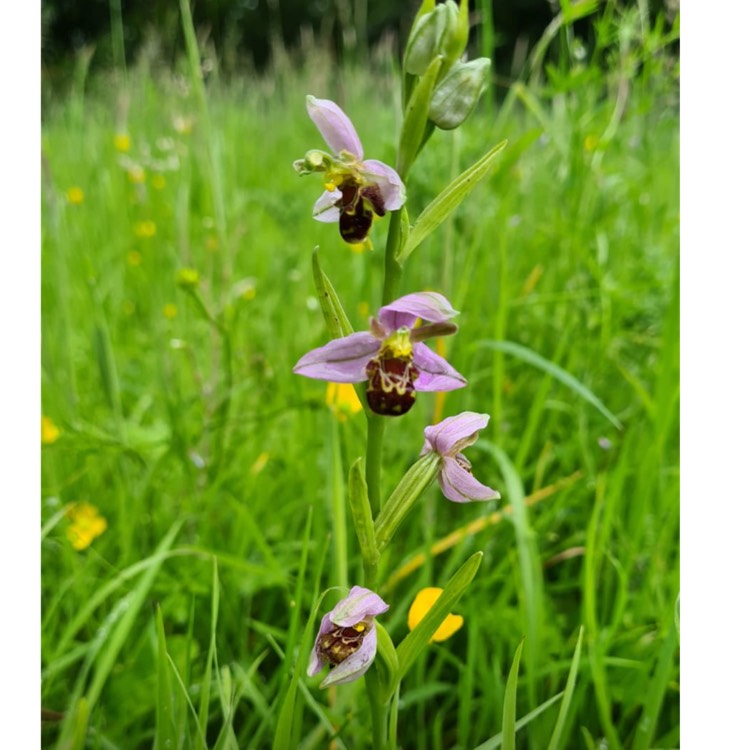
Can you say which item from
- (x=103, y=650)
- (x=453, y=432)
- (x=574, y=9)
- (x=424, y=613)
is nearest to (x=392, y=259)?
(x=453, y=432)

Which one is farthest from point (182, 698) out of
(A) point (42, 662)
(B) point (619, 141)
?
(B) point (619, 141)

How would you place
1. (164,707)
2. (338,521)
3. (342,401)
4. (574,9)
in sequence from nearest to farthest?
(164,707) → (338,521) → (342,401) → (574,9)

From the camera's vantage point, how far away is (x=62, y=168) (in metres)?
2.43

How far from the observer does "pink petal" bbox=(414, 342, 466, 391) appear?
567 millimetres

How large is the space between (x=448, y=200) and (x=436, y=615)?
0.31m

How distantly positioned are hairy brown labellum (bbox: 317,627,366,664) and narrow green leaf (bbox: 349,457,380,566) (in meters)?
0.05

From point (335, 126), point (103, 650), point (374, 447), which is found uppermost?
point (335, 126)

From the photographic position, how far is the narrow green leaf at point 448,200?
0.55m

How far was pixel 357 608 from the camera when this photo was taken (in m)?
0.55

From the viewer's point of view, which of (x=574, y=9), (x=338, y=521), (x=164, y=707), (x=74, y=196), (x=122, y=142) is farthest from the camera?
(x=122, y=142)

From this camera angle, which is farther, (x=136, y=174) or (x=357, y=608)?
(x=136, y=174)

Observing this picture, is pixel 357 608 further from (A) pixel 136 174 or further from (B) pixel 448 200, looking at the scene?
(A) pixel 136 174

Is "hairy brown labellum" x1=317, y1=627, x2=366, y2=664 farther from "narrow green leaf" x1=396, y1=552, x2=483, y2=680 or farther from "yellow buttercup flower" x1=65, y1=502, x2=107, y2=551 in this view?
"yellow buttercup flower" x1=65, y1=502, x2=107, y2=551

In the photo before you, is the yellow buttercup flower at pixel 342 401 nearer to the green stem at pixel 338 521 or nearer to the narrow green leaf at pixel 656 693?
the green stem at pixel 338 521
